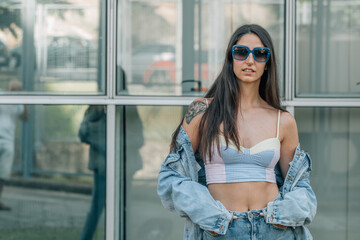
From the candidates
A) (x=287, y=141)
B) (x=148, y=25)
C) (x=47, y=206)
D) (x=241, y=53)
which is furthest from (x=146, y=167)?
(x=241, y=53)

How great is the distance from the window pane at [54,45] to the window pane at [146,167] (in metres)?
0.39

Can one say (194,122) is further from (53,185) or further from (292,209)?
(53,185)

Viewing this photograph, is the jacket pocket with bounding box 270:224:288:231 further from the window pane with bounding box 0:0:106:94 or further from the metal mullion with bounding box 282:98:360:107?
the window pane with bounding box 0:0:106:94

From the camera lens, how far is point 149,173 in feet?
14.2

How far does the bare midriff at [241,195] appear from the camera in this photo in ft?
8.63

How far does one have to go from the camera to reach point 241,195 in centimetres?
263

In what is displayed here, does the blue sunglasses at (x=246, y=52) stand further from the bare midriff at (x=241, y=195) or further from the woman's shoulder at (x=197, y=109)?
the bare midriff at (x=241, y=195)

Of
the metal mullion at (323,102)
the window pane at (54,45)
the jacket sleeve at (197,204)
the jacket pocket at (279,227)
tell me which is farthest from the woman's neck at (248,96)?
the window pane at (54,45)

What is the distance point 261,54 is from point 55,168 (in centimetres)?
216

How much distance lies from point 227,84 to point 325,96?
1.77 m

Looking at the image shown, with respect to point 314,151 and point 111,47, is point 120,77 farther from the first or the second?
point 314,151

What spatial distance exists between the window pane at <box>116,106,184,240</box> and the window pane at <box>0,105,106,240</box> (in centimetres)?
19

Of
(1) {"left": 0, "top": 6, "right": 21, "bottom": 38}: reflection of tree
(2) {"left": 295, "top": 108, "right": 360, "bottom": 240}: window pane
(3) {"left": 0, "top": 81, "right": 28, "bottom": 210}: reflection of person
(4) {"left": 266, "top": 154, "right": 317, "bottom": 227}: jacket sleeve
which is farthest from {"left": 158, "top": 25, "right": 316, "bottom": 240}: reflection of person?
(1) {"left": 0, "top": 6, "right": 21, "bottom": 38}: reflection of tree

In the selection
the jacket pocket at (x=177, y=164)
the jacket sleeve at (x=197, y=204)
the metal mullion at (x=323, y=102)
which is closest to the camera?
the jacket sleeve at (x=197, y=204)
